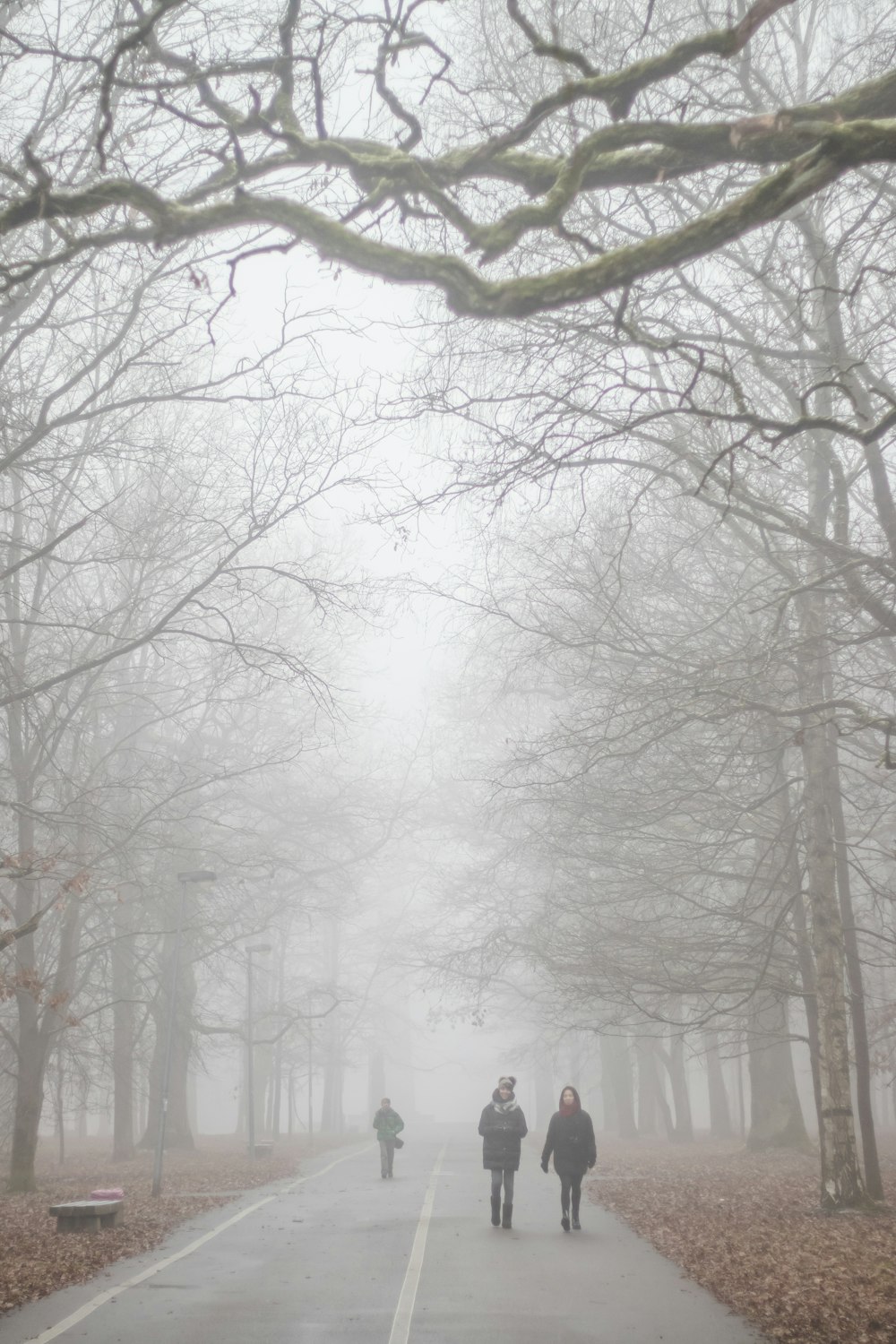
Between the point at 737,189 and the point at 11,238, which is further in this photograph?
the point at 11,238

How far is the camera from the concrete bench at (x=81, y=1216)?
11289 millimetres

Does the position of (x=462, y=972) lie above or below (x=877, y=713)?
below

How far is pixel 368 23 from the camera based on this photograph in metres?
7.20

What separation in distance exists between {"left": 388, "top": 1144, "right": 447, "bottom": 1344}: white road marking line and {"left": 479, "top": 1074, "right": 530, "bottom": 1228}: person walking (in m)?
0.82

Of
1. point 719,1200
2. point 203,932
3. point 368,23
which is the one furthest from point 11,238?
point 203,932

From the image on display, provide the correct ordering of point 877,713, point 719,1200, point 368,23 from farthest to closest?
point 719,1200 → point 877,713 → point 368,23

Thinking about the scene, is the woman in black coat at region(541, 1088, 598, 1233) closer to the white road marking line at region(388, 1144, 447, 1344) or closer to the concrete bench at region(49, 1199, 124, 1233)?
the white road marking line at region(388, 1144, 447, 1344)

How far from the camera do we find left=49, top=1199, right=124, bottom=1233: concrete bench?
11.3 m

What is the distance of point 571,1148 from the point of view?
1238 centimetres

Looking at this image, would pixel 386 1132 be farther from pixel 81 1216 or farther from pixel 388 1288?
pixel 388 1288

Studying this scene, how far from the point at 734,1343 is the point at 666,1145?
24.2m

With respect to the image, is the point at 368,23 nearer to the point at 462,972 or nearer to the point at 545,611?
the point at 545,611

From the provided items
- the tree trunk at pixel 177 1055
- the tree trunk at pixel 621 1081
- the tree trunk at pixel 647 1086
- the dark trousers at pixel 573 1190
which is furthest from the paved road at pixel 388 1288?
the tree trunk at pixel 621 1081

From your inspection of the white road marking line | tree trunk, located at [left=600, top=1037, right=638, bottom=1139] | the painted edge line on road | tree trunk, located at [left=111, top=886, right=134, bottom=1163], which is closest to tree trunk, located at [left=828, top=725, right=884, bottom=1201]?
the white road marking line
